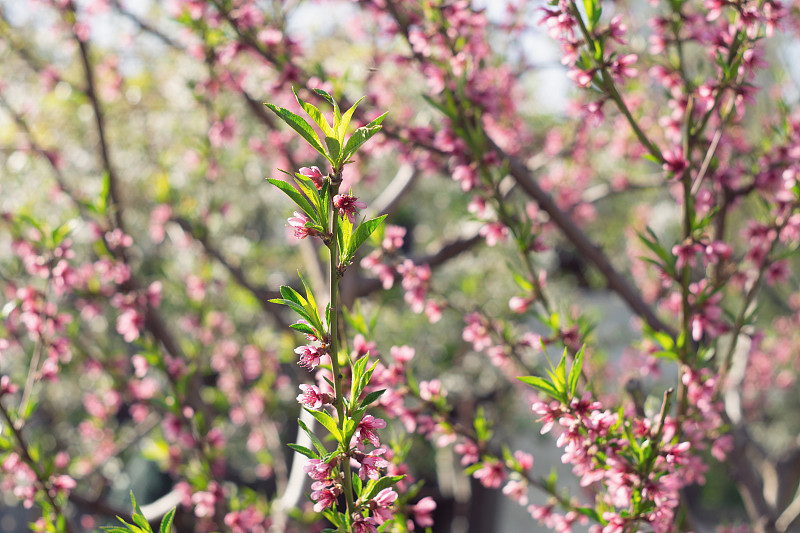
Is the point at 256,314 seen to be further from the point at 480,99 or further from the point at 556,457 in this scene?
the point at 556,457

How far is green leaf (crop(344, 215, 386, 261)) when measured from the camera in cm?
129

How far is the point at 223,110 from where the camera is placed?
4.12m

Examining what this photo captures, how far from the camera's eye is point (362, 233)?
1.31 m

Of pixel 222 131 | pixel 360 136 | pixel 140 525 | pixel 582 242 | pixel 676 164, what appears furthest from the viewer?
pixel 222 131

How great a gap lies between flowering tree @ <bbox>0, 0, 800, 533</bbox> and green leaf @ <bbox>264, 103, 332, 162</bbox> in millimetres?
10

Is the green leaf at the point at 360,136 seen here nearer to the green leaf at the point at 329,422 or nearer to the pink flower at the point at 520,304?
the green leaf at the point at 329,422

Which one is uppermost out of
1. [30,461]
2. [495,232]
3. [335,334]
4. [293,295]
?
[495,232]

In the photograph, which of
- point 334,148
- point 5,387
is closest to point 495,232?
point 334,148

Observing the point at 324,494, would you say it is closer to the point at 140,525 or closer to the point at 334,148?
the point at 140,525

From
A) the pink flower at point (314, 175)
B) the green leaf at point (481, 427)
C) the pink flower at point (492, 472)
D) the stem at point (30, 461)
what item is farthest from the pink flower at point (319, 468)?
the stem at point (30, 461)

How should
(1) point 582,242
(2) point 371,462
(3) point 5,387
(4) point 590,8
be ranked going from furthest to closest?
(1) point 582,242, (3) point 5,387, (4) point 590,8, (2) point 371,462

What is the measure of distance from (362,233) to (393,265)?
159cm

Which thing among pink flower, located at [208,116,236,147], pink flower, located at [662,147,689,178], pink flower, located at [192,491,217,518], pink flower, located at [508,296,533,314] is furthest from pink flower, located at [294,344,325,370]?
pink flower, located at [208,116,236,147]

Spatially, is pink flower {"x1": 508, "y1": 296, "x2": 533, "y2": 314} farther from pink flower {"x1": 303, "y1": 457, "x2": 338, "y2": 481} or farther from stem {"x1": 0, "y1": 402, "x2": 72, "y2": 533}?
stem {"x1": 0, "y1": 402, "x2": 72, "y2": 533}
